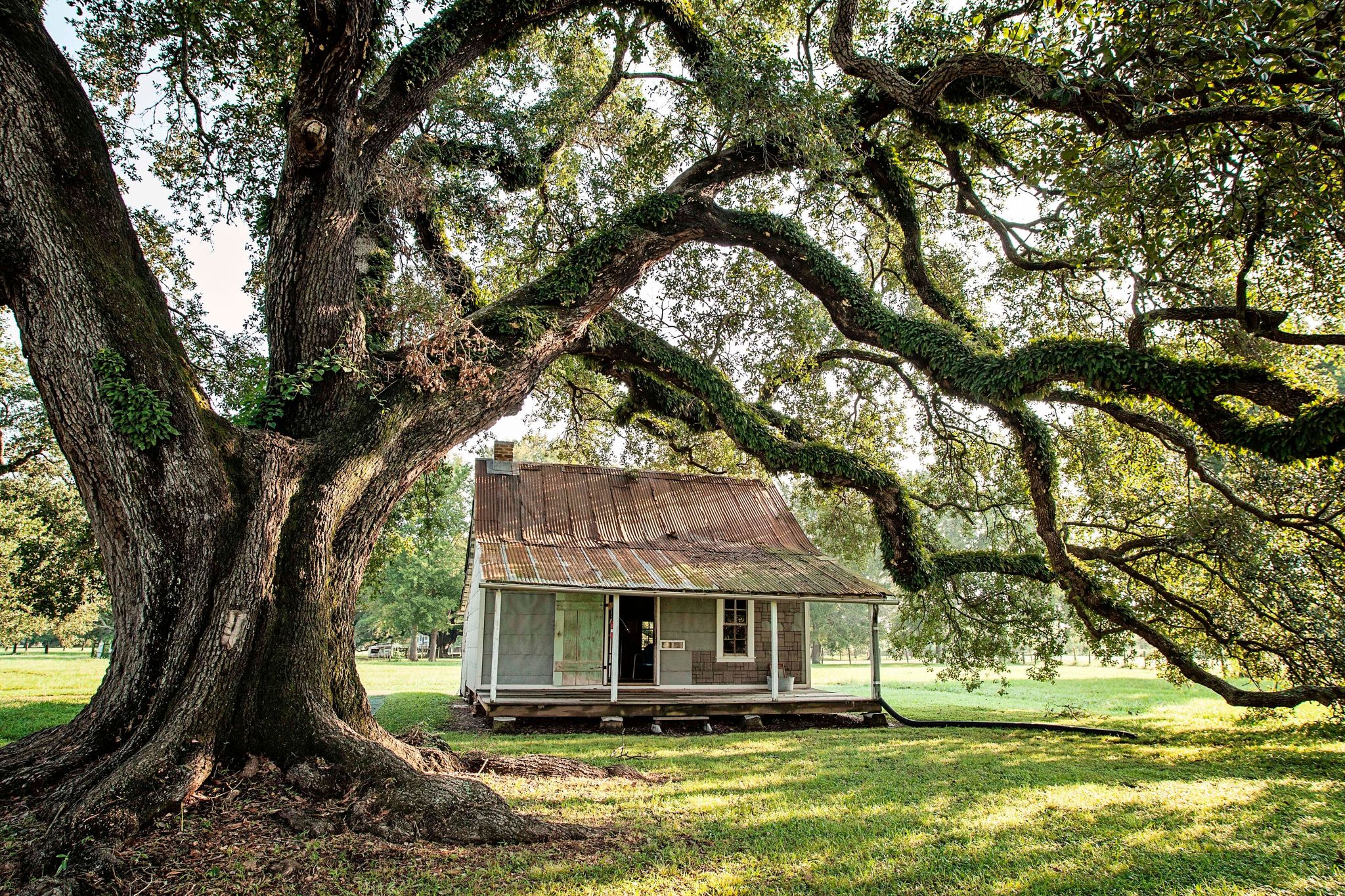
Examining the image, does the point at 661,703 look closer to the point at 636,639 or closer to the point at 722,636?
the point at 722,636

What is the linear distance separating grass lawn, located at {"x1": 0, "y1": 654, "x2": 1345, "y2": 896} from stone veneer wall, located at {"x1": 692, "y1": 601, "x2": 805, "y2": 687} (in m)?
3.13

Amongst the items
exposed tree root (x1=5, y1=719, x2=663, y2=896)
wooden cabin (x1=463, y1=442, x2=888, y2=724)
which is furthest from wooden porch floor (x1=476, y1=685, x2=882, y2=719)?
exposed tree root (x1=5, y1=719, x2=663, y2=896)

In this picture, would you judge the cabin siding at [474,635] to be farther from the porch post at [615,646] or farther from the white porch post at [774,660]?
the white porch post at [774,660]

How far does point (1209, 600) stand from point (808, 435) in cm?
704

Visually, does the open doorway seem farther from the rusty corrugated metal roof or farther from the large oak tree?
the large oak tree

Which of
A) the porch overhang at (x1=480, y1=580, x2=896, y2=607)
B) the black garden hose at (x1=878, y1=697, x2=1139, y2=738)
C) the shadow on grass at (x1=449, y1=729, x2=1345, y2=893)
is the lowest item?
the black garden hose at (x1=878, y1=697, x2=1139, y2=738)

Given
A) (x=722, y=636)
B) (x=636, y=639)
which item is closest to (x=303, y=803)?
(x=722, y=636)

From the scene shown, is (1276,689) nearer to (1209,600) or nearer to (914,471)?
(1209,600)

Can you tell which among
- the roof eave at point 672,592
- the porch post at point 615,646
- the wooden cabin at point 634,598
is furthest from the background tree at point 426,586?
the roof eave at point 672,592

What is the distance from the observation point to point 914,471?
693 inches

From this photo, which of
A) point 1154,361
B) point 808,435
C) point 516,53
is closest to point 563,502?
point 808,435

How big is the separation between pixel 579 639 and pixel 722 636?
3026 mm

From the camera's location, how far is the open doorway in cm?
1579

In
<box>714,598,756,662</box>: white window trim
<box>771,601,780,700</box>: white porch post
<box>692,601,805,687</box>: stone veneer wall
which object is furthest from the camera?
<box>714,598,756,662</box>: white window trim
